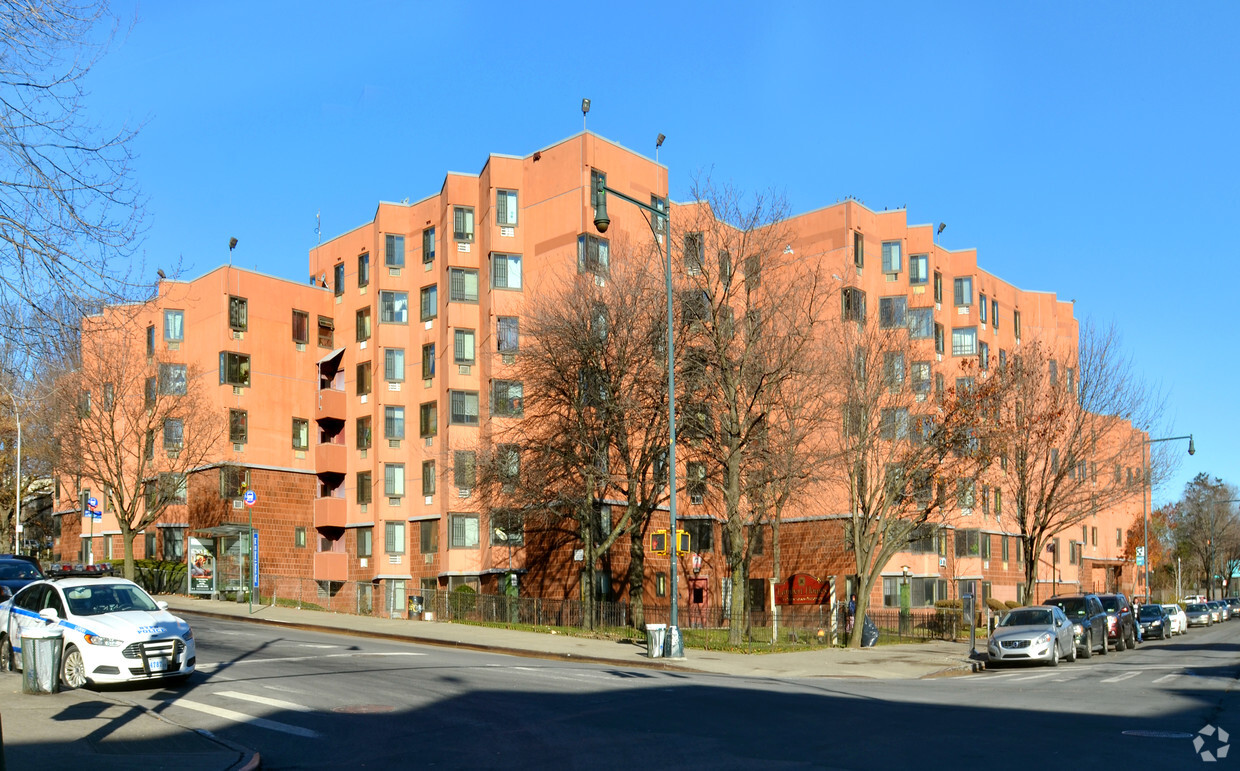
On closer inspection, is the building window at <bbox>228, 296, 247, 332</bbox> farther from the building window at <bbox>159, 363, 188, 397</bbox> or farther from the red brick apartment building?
the building window at <bbox>159, 363, 188, 397</bbox>

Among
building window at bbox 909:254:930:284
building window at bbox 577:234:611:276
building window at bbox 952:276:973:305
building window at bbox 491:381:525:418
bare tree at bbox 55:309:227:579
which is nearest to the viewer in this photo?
building window at bbox 491:381:525:418

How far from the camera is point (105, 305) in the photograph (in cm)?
1215

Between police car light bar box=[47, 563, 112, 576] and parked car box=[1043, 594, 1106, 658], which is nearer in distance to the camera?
police car light bar box=[47, 563, 112, 576]

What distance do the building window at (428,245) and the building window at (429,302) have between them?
136cm

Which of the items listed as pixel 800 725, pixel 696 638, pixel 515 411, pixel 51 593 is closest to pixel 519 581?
pixel 515 411

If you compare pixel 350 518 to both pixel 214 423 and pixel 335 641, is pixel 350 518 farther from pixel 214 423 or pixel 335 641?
pixel 335 641

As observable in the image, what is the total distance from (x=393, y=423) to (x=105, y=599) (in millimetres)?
32494

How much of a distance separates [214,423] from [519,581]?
657 inches

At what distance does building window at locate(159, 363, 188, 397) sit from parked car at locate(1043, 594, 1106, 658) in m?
36.7

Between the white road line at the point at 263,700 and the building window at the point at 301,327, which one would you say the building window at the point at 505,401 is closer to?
the building window at the point at 301,327

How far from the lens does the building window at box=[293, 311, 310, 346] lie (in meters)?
54.1

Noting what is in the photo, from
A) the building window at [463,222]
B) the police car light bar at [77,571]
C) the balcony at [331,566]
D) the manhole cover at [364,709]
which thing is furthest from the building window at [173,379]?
the manhole cover at [364,709]

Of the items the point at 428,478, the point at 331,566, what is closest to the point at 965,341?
the point at 428,478

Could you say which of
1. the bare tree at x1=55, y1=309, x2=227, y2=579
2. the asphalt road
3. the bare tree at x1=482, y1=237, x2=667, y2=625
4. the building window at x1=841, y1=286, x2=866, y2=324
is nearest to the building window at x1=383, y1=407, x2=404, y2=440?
the bare tree at x1=55, y1=309, x2=227, y2=579
